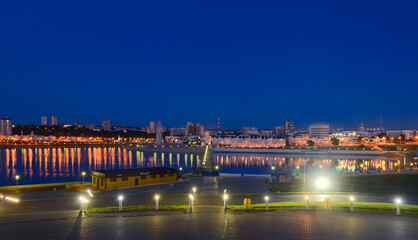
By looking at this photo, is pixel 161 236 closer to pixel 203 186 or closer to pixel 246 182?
pixel 203 186

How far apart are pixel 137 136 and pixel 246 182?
6717 inches

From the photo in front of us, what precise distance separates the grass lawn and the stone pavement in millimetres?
8558

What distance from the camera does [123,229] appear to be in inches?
301

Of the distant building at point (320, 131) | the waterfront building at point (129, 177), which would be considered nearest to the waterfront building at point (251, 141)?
the distant building at point (320, 131)

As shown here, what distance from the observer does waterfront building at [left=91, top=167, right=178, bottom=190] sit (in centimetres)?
1898

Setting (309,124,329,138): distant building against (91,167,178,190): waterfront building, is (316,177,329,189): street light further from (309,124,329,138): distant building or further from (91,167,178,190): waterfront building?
(309,124,329,138): distant building

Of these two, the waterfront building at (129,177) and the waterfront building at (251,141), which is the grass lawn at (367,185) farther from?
the waterfront building at (251,141)

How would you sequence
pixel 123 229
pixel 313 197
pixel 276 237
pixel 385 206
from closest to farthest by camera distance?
pixel 276 237 → pixel 123 229 → pixel 385 206 → pixel 313 197

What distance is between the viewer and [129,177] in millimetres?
20125

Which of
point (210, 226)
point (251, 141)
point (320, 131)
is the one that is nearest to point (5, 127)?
point (251, 141)

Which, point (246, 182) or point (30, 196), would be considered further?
point (246, 182)

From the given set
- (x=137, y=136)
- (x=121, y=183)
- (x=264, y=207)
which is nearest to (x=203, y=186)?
(x=121, y=183)

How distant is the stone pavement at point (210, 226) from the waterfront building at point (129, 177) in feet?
31.3

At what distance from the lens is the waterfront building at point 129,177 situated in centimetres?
1898
